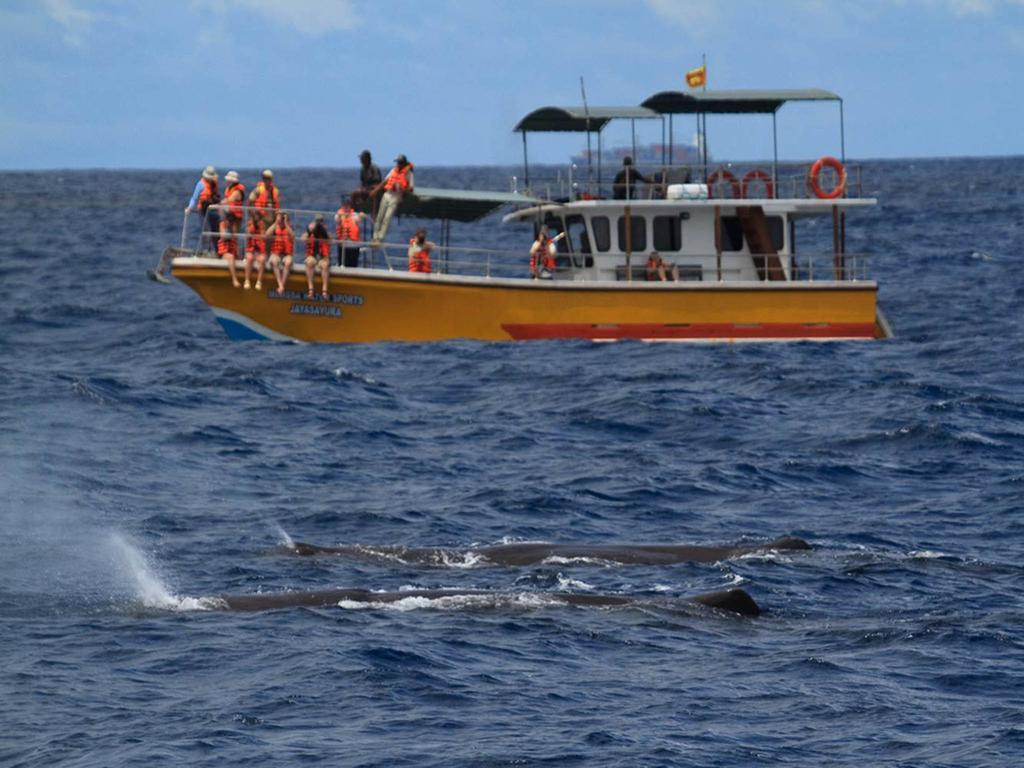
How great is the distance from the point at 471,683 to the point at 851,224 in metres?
76.6

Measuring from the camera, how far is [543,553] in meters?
20.2

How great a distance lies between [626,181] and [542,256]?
97.6 inches

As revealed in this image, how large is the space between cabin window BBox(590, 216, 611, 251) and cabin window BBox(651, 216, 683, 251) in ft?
3.13

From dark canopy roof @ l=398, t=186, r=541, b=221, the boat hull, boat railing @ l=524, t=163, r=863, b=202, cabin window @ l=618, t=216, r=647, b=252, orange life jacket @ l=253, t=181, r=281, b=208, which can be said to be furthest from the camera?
boat railing @ l=524, t=163, r=863, b=202

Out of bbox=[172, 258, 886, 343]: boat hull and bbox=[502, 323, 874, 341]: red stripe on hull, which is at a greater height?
bbox=[172, 258, 886, 343]: boat hull

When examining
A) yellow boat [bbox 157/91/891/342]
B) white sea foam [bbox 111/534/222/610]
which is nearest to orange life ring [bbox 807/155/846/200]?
yellow boat [bbox 157/91/891/342]

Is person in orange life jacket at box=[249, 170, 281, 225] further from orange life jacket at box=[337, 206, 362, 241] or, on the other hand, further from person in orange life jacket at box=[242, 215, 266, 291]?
orange life jacket at box=[337, 206, 362, 241]

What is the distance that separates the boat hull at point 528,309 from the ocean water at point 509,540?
19.1 inches

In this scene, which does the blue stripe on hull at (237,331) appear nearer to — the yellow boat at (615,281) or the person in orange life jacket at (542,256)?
the yellow boat at (615,281)

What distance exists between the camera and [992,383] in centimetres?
3331

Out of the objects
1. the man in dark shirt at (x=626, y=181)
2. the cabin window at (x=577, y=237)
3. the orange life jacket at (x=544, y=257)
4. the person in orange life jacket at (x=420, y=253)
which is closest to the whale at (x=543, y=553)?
the person in orange life jacket at (x=420, y=253)

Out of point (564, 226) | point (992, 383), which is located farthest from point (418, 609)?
point (564, 226)

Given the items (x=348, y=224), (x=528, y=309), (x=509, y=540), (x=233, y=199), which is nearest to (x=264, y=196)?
(x=233, y=199)

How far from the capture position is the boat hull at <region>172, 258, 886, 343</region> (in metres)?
36.6
